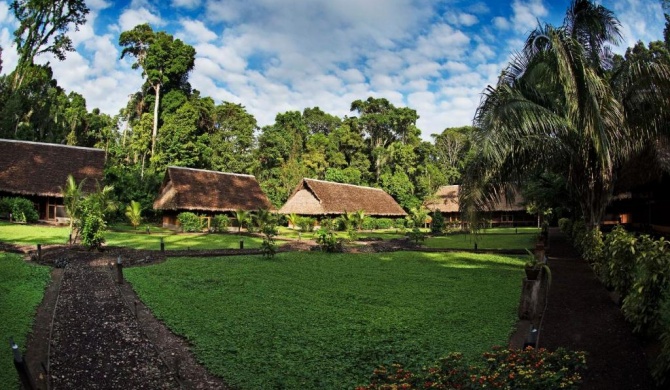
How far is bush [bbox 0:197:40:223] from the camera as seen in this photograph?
21703mm

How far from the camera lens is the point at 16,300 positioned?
24.8 feet

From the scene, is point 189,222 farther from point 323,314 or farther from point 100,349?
point 100,349

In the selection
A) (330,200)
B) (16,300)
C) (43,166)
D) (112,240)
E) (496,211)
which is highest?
(43,166)

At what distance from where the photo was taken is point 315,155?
4466 centimetres

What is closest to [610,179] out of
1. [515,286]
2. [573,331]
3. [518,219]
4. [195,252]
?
[515,286]

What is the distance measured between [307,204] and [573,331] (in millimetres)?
28551

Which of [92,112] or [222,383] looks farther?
[92,112]

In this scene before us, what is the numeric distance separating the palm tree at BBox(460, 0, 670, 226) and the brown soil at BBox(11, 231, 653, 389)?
2579 mm

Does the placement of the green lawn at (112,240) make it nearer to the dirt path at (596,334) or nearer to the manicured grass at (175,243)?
the manicured grass at (175,243)

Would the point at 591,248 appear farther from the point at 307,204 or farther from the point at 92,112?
the point at 92,112

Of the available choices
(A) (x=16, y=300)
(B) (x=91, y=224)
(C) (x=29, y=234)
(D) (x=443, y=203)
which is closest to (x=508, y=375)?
(A) (x=16, y=300)

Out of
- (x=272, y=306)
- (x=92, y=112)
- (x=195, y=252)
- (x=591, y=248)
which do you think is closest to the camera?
(x=272, y=306)

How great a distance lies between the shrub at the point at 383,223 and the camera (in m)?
37.0

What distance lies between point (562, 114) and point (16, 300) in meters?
11.2
